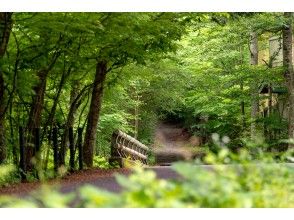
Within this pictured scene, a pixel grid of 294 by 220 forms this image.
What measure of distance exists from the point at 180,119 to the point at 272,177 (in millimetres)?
25044

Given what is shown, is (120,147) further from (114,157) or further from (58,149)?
(58,149)

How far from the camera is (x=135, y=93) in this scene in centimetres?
2144

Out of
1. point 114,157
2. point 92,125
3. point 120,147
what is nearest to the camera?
point 92,125

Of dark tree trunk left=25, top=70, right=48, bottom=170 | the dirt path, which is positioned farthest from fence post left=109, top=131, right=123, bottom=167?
the dirt path

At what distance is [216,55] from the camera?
17.6m

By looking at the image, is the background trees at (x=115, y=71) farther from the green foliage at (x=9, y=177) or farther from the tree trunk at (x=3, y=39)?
the green foliage at (x=9, y=177)

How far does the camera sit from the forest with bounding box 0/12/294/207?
2.86m

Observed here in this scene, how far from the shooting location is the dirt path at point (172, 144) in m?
23.4

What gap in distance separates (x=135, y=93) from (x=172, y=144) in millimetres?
5776

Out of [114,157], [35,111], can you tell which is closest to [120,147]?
[114,157]

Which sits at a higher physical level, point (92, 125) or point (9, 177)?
point (92, 125)

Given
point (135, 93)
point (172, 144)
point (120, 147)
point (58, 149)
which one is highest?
point (58, 149)

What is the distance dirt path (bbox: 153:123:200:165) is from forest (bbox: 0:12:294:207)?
0.68 meters
